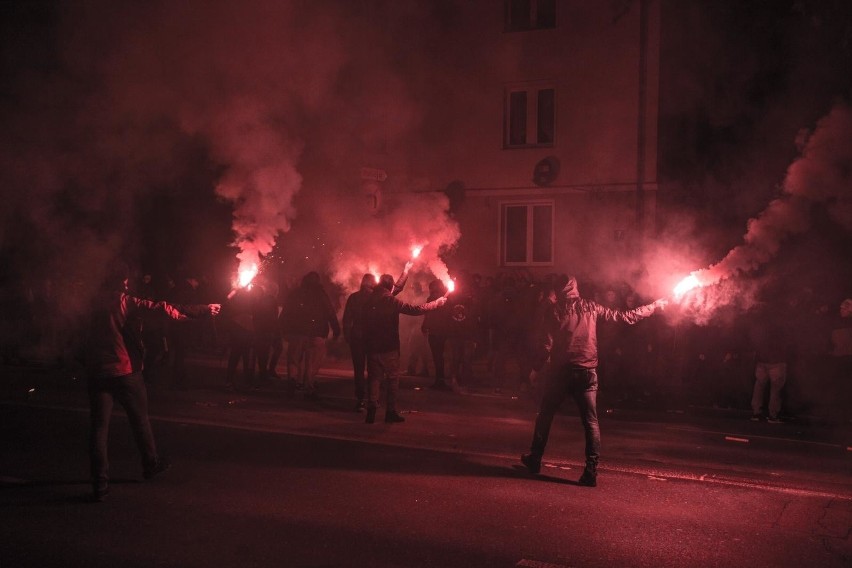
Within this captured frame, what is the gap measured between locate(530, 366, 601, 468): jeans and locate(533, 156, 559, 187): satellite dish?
35.3 feet

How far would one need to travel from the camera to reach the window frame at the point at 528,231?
17547 mm

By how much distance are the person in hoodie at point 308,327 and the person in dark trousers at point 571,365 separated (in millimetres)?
4937

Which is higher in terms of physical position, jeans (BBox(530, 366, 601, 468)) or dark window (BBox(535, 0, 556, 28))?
dark window (BBox(535, 0, 556, 28))

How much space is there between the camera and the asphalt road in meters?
5.08

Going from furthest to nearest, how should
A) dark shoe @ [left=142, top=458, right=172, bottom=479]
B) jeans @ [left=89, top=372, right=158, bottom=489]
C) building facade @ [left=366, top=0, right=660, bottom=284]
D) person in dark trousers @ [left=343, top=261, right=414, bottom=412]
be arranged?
building facade @ [left=366, top=0, right=660, bottom=284], person in dark trousers @ [left=343, top=261, right=414, bottom=412], dark shoe @ [left=142, top=458, right=172, bottom=479], jeans @ [left=89, top=372, right=158, bottom=489]

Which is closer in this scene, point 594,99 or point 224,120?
point 224,120

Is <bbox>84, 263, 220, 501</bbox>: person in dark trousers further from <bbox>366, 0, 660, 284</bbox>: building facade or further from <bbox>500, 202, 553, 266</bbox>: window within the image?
<bbox>500, 202, 553, 266</bbox>: window

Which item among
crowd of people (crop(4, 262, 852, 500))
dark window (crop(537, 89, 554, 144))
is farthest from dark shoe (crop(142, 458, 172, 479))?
dark window (crop(537, 89, 554, 144))

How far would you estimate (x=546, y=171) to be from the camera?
17406mm

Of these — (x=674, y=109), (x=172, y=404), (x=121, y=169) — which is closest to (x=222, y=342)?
(x=121, y=169)

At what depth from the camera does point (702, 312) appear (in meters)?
10.8

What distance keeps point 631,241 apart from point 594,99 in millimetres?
3150

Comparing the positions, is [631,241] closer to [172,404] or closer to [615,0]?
[615,0]

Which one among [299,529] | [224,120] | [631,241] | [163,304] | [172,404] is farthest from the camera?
[631,241]
